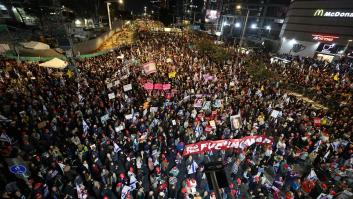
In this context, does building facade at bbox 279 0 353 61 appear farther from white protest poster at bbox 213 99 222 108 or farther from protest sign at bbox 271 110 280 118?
white protest poster at bbox 213 99 222 108

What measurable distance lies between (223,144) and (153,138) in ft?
12.3

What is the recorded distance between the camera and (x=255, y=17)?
2566 inches

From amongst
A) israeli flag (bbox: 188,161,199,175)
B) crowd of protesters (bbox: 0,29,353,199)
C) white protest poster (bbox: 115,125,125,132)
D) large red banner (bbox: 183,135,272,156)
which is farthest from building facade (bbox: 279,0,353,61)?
white protest poster (bbox: 115,125,125,132)

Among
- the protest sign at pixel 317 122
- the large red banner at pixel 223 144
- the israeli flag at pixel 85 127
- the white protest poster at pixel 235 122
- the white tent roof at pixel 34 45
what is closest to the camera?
the large red banner at pixel 223 144

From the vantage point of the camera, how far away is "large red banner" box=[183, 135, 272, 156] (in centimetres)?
1095

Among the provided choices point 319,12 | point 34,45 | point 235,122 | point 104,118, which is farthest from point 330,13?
point 34,45

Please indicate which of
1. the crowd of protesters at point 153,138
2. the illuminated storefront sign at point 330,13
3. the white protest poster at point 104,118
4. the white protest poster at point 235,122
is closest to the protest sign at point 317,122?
the crowd of protesters at point 153,138

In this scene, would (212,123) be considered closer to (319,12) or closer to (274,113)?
(274,113)

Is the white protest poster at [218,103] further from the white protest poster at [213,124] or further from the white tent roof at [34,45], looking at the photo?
the white tent roof at [34,45]

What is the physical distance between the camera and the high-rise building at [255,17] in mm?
59156

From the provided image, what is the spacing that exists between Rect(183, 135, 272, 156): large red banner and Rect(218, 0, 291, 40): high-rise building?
4774 centimetres

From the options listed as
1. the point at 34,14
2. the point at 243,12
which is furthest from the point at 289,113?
the point at 243,12

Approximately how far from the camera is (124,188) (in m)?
8.70

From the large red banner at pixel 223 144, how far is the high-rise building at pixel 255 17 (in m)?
47.7
